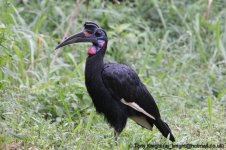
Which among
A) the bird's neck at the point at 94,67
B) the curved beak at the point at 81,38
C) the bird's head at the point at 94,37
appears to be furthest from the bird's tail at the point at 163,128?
the curved beak at the point at 81,38

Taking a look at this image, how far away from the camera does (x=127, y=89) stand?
567 centimetres

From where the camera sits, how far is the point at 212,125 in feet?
20.2

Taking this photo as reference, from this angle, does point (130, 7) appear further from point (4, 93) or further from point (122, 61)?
point (4, 93)

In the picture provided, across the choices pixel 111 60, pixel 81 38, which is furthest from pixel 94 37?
pixel 111 60

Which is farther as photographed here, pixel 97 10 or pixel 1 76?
pixel 97 10

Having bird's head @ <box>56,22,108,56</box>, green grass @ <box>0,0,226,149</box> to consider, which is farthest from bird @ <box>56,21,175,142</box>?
green grass @ <box>0,0,226,149</box>

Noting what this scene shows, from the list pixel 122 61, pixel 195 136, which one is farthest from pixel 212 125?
pixel 122 61

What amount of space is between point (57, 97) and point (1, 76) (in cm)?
60

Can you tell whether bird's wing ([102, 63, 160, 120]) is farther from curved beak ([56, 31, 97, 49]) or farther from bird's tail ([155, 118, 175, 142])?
curved beak ([56, 31, 97, 49])

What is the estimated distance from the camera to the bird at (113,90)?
5.54m

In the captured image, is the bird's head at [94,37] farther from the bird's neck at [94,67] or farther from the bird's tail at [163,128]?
the bird's tail at [163,128]

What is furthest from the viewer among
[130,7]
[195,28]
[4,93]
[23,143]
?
[130,7]

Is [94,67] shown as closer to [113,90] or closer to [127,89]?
[113,90]

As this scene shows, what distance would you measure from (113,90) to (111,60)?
2379mm
